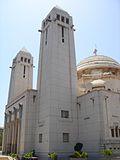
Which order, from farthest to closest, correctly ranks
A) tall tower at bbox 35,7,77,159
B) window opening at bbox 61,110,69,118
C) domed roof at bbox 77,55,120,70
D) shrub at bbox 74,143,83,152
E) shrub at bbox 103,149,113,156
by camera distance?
domed roof at bbox 77,55,120,70
window opening at bbox 61,110,69,118
tall tower at bbox 35,7,77,159
shrub at bbox 74,143,83,152
shrub at bbox 103,149,113,156

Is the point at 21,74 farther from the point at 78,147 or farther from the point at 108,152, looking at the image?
the point at 108,152

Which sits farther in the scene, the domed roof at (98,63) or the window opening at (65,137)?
the domed roof at (98,63)

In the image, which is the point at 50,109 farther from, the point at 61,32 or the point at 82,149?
the point at 61,32

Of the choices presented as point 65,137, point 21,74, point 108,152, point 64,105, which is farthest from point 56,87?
point 21,74

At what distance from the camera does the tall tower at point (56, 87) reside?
29297 mm

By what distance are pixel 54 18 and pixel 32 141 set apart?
21577 millimetres

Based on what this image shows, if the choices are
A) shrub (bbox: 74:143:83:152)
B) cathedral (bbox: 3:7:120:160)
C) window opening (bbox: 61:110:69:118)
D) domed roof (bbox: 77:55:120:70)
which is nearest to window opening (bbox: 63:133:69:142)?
cathedral (bbox: 3:7:120:160)

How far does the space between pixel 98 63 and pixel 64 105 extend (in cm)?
1436

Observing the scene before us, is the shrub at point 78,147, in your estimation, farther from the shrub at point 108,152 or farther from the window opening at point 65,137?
the shrub at point 108,152

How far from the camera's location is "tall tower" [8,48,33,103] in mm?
47312

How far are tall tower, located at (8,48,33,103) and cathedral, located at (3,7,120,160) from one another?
5639 millimetres

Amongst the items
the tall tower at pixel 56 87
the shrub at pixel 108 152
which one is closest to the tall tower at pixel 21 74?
the tall tower at pixel 56 87

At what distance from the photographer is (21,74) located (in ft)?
159

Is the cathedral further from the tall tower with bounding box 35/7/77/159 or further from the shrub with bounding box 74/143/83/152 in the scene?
the shrub with bounding box 74/143/83/152
